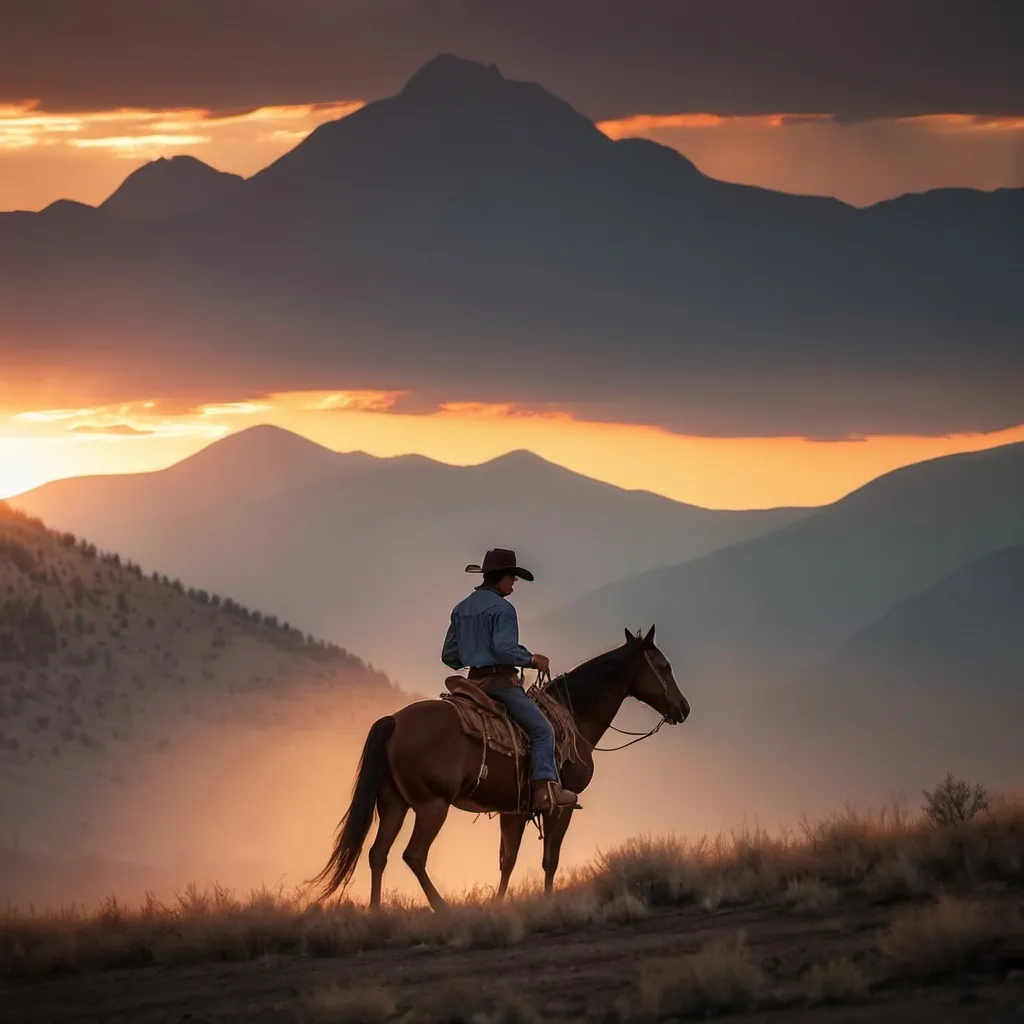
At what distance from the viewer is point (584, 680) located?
58.0 feet

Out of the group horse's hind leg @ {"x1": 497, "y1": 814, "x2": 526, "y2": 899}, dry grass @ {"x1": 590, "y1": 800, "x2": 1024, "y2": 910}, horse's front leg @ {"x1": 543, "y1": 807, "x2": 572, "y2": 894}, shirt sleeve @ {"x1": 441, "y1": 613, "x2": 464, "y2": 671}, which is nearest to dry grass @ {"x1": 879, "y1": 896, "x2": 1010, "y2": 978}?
dry grass @ {"x1": 590, "y1": 800, "x2": 1024, "y2": 910}

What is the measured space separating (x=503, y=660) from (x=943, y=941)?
577 cm

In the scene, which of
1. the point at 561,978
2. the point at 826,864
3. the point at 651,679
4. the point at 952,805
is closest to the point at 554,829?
the point at 651,679

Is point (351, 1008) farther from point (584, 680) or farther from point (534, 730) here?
point (584, 680)

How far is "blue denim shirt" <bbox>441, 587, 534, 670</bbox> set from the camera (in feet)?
52.2

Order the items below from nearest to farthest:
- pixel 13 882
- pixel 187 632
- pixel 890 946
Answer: pixel 890 946 → pixel 13 882 → pixel 187 632

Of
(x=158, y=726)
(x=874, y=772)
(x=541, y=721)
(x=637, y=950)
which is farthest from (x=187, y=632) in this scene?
(x=874, y=772)

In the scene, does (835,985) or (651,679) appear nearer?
(835,985)

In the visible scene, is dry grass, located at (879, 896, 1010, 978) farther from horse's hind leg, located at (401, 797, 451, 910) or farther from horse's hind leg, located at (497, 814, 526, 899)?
horse's hind leg, located at (497, 814, 526, 899)

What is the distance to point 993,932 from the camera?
11.0 metres

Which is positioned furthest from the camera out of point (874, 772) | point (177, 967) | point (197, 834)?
point (874, 772)

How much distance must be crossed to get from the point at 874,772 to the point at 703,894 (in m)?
102

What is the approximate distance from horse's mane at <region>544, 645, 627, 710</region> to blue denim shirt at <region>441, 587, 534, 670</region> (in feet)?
4.61

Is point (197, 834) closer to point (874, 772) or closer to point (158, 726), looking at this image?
point (158, 726)
